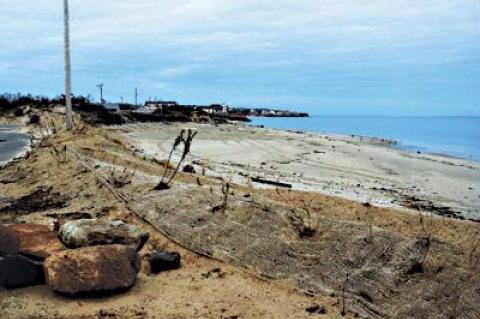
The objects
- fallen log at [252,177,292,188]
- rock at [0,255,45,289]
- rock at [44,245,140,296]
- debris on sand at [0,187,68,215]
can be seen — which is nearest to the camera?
rock at [44,245,140,296]

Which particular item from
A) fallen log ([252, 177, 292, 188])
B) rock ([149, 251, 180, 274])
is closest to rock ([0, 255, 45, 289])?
rock ([149, 251, 180, 274])

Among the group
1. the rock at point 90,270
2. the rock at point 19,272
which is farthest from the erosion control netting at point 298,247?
the rock at point 19,272

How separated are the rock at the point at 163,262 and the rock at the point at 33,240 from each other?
97cm

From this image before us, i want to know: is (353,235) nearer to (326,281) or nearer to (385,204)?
(326,281)

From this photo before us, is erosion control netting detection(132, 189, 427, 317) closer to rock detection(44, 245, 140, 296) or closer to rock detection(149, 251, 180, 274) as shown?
rock detection(149, 251, 180, 274)

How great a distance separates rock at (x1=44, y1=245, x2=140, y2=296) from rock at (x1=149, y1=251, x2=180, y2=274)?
16.4 inches

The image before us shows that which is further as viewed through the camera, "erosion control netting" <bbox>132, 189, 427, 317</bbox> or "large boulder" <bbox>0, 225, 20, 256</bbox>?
"large boulder" <bbox>0, 225, 20, 256</bbox>

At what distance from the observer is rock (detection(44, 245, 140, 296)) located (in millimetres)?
4930

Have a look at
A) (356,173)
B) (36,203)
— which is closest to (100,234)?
(36,203)

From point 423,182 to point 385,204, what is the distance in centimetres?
459

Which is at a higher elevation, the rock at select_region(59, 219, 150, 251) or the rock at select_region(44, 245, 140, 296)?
the rock at select_region(59, 219, 150, 251)

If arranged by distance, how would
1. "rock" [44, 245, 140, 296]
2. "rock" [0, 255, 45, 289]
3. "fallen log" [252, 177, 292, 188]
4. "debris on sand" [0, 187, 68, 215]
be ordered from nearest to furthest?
"rock" [44, 245, 140, 296] → "rock" [0, 255, 45, 289] → "debris on sand" [0, 187, 68, 215] → "fallen log" [252, 177, 292, 188]

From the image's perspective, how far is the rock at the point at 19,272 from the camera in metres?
5.08

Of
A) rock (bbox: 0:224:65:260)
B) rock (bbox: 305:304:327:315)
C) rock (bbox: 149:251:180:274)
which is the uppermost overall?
rock (bbox: 0:224:65:260)
